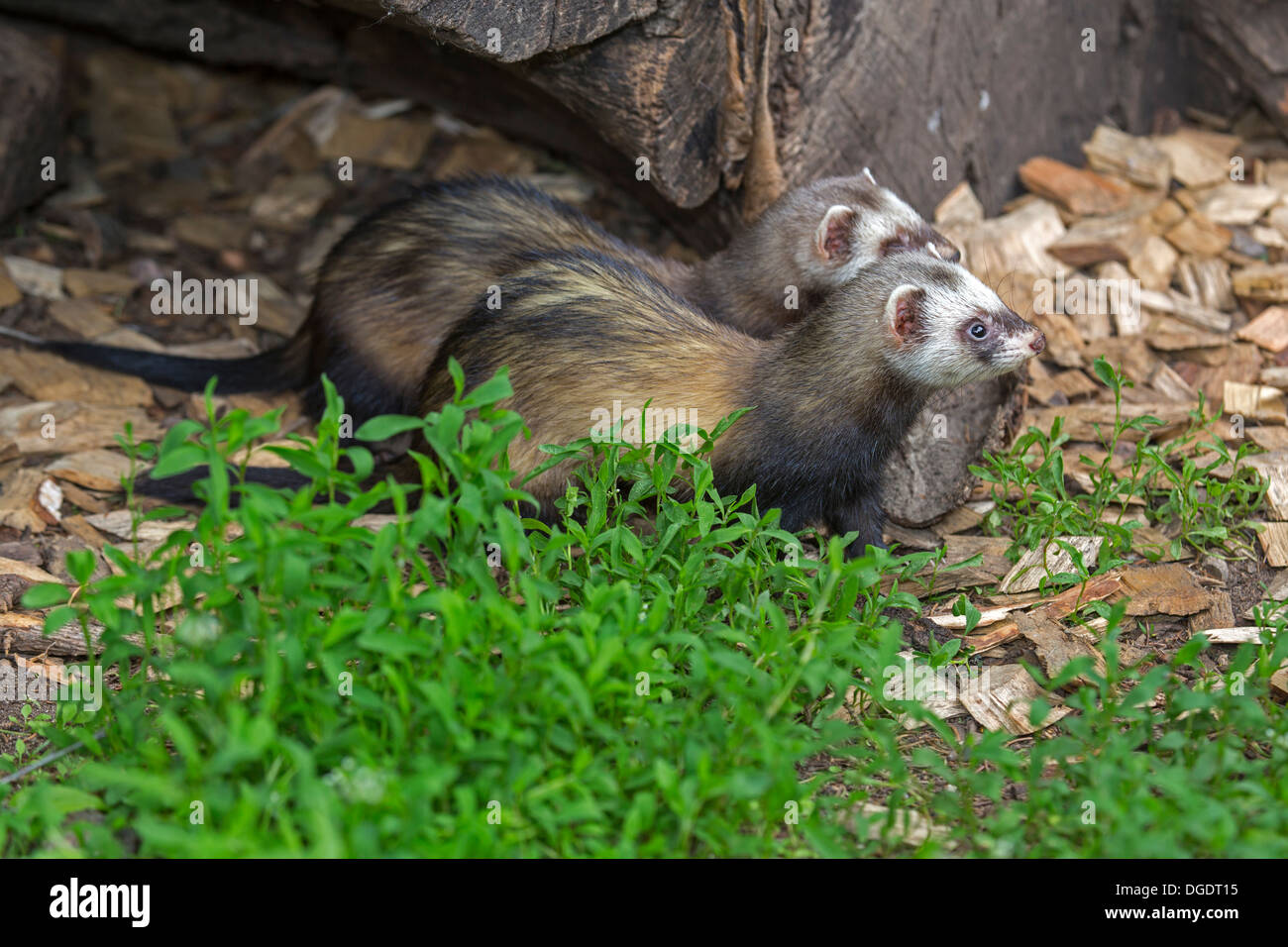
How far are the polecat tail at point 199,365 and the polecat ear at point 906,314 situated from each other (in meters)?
2.34

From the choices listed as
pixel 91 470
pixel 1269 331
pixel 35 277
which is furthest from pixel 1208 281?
pixel 35 277

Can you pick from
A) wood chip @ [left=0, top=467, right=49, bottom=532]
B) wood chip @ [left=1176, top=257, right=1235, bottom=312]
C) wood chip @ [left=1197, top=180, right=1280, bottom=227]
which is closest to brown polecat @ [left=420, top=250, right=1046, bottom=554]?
wood chip @ [left=0, top=467, right=49, bottom=532]

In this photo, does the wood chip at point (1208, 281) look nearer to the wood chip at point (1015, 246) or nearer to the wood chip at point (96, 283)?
the wood chip at point (1015, 246)

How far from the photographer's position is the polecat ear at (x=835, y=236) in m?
4.39

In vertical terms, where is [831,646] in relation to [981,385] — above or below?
below

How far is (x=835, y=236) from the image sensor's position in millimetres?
4430

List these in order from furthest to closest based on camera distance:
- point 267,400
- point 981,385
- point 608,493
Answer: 1. point 267,400
2. point 981,385
3. point 608,493

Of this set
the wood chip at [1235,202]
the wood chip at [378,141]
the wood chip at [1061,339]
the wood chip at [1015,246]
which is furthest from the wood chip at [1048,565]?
the wood chip at [378,141]

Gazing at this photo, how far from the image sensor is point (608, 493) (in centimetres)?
334

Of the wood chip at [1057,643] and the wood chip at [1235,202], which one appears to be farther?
the wood chip at [1235,202]

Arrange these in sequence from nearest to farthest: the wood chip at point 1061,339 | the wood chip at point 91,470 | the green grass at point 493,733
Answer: the green grass at point 493,733 → the wood chip at point 91,470 → the wood chip at point 1061,339

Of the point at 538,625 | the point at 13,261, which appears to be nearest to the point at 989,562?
the point at 538,625
